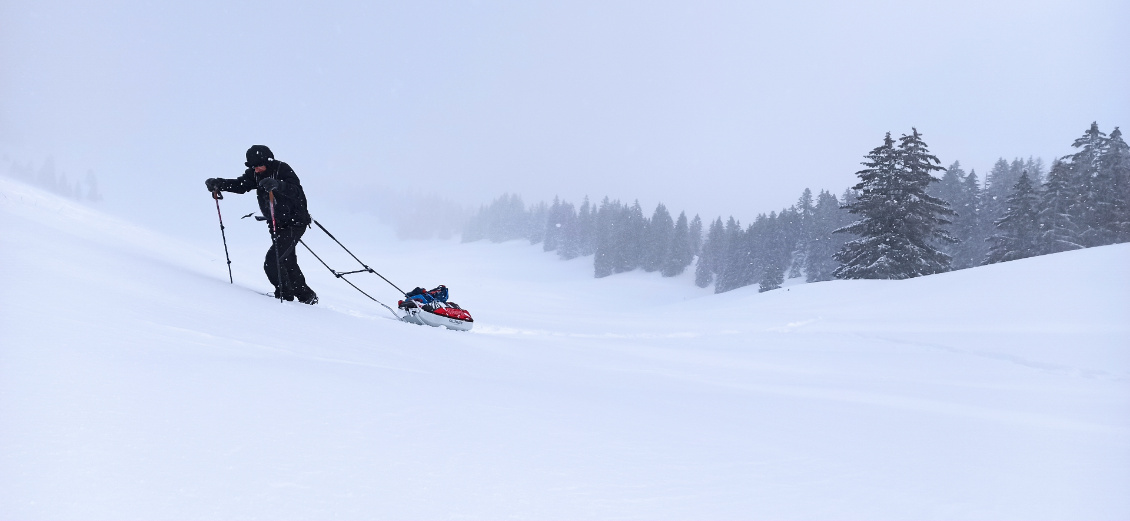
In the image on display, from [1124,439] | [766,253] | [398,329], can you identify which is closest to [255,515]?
[1124,439]

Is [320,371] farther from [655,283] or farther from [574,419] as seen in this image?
[655,283]

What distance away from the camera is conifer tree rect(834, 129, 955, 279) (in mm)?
24969

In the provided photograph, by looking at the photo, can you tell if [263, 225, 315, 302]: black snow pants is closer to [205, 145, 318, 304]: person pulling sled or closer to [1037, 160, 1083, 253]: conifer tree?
[205, 145, 318, 304]: person pulling sled

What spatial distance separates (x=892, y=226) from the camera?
25.3 metres

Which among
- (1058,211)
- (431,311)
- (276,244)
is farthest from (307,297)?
(1058,211)

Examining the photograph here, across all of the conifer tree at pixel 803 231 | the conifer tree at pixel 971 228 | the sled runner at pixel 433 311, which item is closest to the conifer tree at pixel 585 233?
the conifer tree at pixel 803 231

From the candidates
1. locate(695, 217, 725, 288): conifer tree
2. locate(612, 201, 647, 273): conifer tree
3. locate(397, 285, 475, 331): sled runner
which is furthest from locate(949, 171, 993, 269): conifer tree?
locate(397, 285, 475, 331): sled runner

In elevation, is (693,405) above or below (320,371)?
below

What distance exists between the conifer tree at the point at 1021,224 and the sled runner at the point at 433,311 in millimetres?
38803

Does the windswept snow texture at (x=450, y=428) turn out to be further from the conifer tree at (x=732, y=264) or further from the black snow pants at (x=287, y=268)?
the conifer tree at (x=732, y=264)

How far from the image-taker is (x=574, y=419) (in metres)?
2.59

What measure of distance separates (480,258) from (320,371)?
268ft

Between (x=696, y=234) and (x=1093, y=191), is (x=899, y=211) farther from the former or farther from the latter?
(x=696, y=234)

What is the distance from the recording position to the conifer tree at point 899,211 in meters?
25.0
